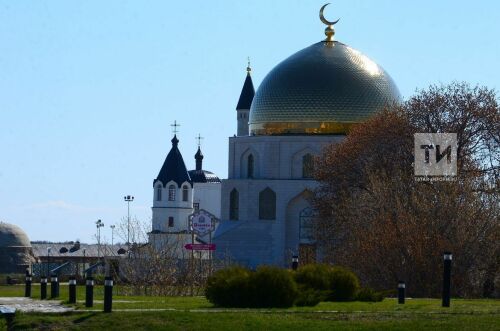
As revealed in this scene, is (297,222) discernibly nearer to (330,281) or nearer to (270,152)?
(270,152)

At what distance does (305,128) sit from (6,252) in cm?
2137

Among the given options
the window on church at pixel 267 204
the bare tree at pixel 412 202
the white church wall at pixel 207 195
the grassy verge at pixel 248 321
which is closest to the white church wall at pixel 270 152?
the window on church at pixel 267 204

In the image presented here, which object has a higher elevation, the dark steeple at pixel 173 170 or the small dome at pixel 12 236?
the dark steeple at pixel 173 170

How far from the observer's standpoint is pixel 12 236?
78.7m

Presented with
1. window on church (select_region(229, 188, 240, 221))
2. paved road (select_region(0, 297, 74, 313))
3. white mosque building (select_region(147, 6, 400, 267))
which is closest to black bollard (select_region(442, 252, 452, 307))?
paved road (select_region(0, 297, 74, 313))

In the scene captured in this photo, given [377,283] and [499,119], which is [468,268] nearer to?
[377,283]

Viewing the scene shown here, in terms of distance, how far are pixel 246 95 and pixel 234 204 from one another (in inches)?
407

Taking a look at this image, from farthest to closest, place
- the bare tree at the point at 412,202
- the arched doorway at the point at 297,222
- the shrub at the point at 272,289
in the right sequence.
Answer: the arched doorway at the point at 297,222, the bare tree at the point at 412,202, the shrub at the point at 272,289

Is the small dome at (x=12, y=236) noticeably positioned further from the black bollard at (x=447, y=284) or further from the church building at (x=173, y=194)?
the black bollard at (x=447, y=284)

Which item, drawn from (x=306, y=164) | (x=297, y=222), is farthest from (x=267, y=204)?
(x=306, y=164)

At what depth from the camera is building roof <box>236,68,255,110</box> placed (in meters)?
76.2

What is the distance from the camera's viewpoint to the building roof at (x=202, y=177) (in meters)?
114

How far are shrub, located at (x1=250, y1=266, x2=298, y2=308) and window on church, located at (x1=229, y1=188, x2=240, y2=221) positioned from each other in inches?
1789

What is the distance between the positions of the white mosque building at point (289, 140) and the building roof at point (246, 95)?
691cm
